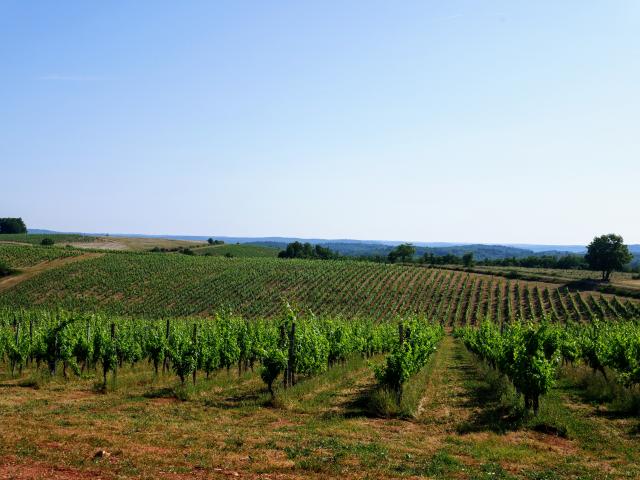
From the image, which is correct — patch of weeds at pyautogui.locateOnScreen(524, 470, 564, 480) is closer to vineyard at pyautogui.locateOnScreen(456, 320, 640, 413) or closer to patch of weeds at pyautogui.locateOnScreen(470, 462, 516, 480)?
patch of weeds at pyautogui.locateOnScreen(470, 462, 516, 480)

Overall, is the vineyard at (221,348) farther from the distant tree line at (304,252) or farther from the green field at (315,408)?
the distant tree line at (304,252)

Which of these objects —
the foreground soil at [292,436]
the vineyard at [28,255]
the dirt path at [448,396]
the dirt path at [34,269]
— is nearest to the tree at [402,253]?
the dirt path at [34,269]

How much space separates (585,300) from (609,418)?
57.6 m

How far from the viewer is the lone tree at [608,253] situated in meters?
80.8

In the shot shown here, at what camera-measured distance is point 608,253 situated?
8119 cm

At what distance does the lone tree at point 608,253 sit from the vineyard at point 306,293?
12833 millimetres

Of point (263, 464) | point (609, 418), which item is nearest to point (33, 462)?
point (263, 464)

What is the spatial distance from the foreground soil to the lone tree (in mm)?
71763

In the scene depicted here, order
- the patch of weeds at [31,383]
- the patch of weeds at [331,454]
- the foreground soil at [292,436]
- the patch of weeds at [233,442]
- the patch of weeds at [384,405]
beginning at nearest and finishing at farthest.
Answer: the foreground soil at [292,436]
the patch of weeds at [331,454]
the patch of weeds at [233,442]
the patch of weeds at [384,405]
the patch of weeds at [31,383]

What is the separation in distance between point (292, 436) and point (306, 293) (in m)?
61.5

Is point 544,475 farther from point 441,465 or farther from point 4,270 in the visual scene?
point 4,270

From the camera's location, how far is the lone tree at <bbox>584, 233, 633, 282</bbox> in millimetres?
80812

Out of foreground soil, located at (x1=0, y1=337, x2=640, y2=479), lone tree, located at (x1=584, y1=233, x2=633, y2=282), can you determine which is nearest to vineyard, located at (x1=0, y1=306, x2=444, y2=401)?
foreground soil, located at (x1=0, y1=337, x2=640, y2=479)

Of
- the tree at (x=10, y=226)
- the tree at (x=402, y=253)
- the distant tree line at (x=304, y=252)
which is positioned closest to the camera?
the tree at (x=402, y=253)
